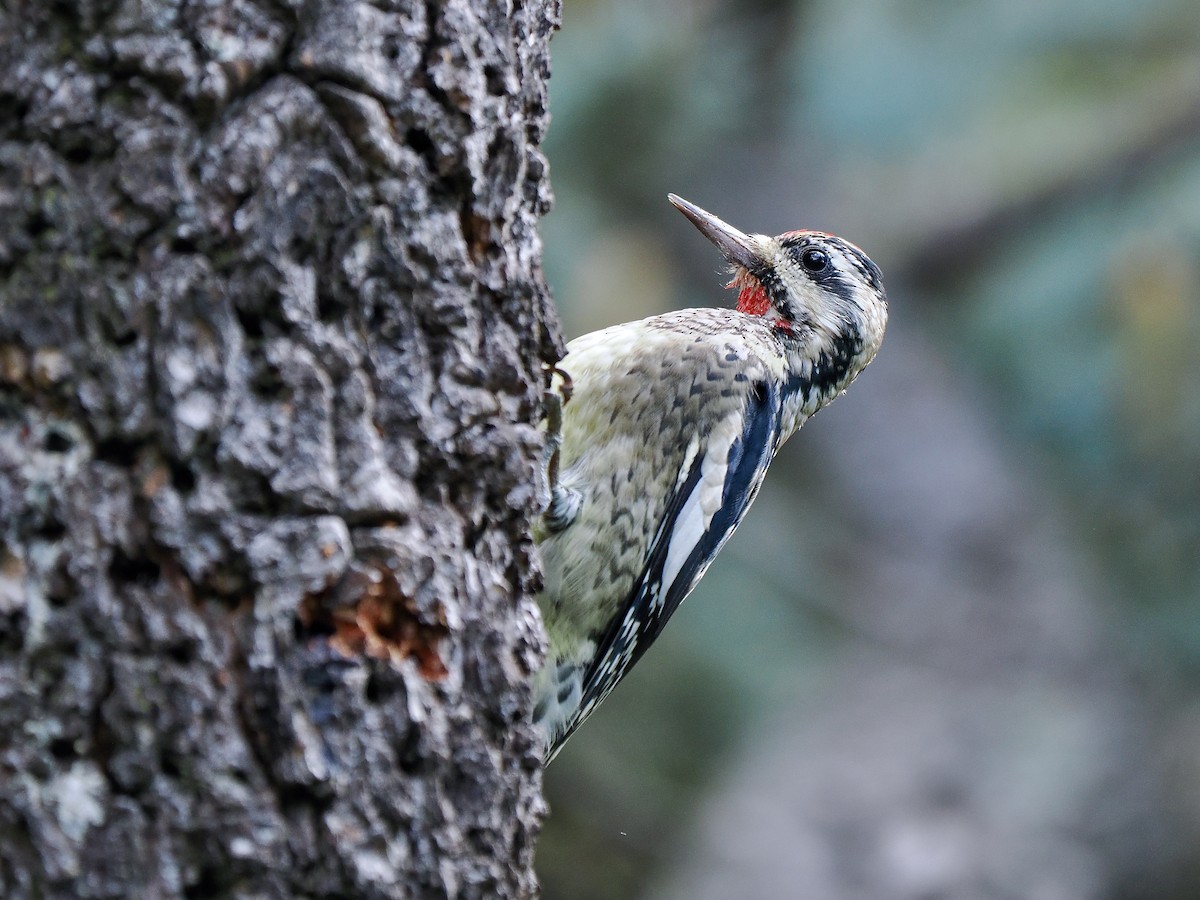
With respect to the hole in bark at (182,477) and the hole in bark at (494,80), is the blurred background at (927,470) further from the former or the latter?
the hole in bark at (182,477)

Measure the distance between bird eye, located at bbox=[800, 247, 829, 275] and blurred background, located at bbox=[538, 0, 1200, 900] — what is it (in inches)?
55.0

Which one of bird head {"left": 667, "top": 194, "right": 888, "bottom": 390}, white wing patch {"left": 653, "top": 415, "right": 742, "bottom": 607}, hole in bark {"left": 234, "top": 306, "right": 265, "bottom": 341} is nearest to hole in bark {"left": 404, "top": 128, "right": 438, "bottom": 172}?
hole in bark {"left": 234, "top": 306, "right": 265, "bottom": 341}

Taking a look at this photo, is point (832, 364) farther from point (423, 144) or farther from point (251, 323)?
point (251, 323)

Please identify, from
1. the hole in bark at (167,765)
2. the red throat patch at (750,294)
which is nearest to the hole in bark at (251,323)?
the hole in bark at (167,765)

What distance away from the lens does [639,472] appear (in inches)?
93.2

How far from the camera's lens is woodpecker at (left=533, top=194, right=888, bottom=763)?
7.65 feet

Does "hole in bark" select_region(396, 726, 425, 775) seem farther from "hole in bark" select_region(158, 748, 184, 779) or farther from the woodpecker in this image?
the woodpecker

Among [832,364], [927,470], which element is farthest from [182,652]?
[927,470]

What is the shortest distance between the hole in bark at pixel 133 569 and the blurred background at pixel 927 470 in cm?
299

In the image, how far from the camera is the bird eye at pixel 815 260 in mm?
2736

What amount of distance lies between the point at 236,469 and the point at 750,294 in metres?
1.81

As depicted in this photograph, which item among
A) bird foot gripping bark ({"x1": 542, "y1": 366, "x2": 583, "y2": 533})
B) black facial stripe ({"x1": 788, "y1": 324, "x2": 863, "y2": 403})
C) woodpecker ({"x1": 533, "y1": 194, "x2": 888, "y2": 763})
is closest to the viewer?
bird foot gripping bark ({"x1": 542, "y1": 366, "x2": 583, "y2": 533})

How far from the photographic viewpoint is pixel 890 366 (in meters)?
5.25

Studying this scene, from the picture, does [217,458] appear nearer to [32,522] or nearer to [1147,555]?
[32,522]
